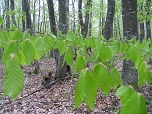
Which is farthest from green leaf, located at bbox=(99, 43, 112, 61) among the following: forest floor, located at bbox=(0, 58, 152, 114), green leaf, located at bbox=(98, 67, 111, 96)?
forest floor, located at bbox=(0, 58, 152, 114)

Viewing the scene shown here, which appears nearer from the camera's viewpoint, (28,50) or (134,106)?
(134,106)

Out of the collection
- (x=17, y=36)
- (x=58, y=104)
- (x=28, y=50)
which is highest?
(x=17, y=36)

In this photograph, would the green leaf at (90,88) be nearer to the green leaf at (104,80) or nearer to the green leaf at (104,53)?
the green leaf at (104,80)

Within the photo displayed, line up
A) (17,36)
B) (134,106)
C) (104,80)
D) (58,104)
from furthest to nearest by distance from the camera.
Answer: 1. (58,104)
2. (17,36)
3. (104,80)
4. (134,106)

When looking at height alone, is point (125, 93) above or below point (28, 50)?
below

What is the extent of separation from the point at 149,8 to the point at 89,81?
11490mm

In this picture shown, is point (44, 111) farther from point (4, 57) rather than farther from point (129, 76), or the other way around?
point (4, 57)

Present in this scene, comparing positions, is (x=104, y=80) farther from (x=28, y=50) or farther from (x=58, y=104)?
(x=58, y=104)

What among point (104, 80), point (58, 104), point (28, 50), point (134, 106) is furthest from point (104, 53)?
point (58, 104)

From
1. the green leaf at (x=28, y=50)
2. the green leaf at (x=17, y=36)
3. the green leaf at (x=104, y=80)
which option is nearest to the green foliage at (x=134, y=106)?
the green leaf at (x=104, y=80)

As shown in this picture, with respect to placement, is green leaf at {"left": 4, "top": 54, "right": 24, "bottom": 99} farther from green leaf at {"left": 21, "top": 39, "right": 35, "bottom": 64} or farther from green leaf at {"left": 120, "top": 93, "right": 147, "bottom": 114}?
green leaf at {"left": 120, "top": 93, "right": 147, "bottom": 114}

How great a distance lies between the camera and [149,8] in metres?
11.0

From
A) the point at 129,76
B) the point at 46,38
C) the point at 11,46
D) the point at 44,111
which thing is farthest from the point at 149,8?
the point at 11,46

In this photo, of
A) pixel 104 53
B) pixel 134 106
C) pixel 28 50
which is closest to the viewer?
pixel 134 106
